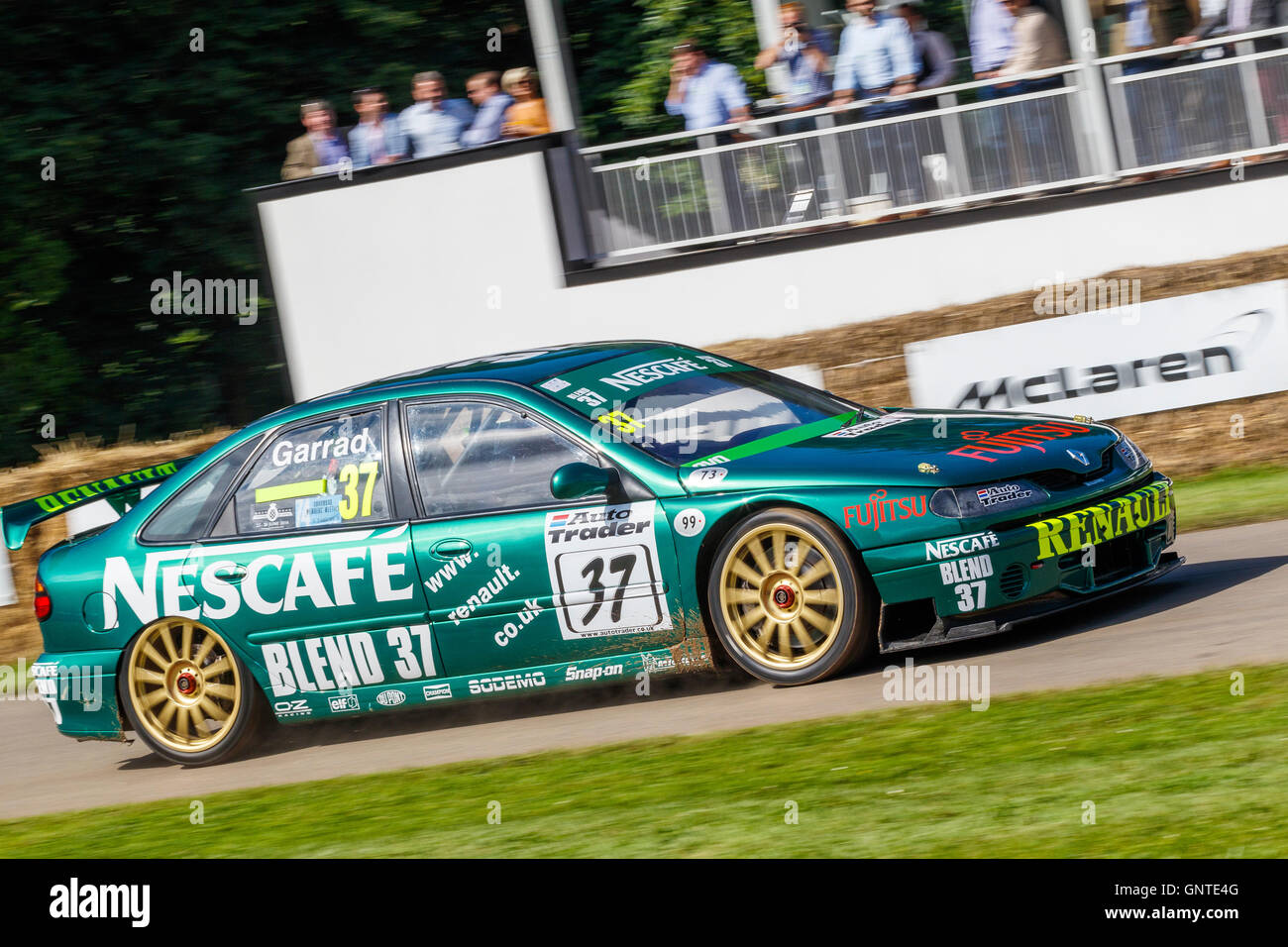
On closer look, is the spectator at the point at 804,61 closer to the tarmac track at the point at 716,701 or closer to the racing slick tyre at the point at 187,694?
the tarmac track at the point at 716,701

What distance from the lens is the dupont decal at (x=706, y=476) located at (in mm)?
6875

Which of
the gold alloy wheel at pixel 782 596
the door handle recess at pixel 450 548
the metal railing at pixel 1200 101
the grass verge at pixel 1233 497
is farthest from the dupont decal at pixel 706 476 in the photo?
the metal railing at pixel 1200 101

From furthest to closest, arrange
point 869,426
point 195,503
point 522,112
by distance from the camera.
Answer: point 522,112, point 195,503, point 869,426

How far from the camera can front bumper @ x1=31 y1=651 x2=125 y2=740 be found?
787cm

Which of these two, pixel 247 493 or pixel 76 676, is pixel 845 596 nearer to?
pixel 247 493

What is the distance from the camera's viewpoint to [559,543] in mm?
7059

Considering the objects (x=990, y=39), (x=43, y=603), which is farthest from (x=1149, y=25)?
(x=43, y=603)

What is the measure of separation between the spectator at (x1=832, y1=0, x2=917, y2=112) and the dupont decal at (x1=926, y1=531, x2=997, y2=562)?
7.08 m

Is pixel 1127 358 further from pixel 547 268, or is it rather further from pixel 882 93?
pixel 547 268

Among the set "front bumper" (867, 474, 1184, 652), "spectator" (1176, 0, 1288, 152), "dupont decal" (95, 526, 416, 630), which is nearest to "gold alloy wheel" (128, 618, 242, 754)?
"dupont decal" (95, 526, 416, 630)

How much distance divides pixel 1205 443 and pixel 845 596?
508 centimetres

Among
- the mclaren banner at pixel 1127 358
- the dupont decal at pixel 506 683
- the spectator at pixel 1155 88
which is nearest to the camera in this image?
the dupont decal at pixel 506 683

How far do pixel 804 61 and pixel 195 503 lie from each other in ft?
24.0

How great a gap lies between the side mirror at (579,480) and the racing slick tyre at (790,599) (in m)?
0.57
